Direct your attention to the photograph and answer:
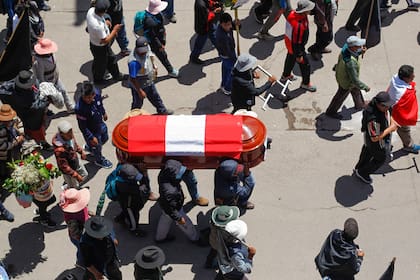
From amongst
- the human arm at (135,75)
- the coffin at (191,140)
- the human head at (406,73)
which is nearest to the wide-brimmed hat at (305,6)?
the human head at (406,73)

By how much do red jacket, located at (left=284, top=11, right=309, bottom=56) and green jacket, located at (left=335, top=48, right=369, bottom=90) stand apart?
2.38 feet

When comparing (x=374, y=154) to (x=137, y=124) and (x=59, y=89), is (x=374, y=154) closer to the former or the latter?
(x=137, y=124)

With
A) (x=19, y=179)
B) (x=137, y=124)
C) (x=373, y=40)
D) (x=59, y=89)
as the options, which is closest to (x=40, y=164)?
(x=19, y=179)

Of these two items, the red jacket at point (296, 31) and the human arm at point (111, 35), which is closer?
the red jacket at point (296, 31)

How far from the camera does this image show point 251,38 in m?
11.9

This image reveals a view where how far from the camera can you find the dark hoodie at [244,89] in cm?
930

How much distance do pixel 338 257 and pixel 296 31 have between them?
402 centimetres

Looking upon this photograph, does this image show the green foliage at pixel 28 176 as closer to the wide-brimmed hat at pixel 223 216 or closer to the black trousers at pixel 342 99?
the wide-brimmed hat at pixel 223 216

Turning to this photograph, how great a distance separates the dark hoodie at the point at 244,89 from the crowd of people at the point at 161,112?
0.02m

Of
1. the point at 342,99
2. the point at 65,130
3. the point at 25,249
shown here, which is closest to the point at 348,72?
the point at 342,99

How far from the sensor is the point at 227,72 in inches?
415

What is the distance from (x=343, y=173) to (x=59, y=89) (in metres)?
4.45

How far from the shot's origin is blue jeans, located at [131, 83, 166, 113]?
9.90m

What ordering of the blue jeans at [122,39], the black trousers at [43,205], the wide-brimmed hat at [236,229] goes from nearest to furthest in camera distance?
the wide-brimmed hat at [236,229] < the black trousers at [43,205] < the blue jeans at [122,39]
